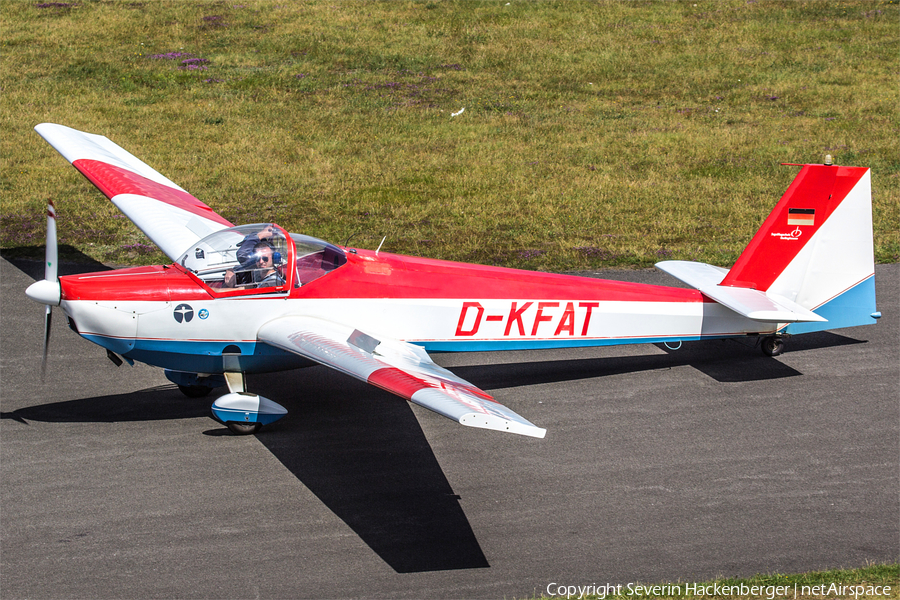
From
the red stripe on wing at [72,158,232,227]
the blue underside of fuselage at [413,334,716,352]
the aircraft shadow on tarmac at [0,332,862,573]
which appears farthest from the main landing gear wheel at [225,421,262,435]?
the red stripe on wing at [72,158,232,227]

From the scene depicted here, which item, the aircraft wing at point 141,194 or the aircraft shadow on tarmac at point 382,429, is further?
the aircraft wing at point 141,194

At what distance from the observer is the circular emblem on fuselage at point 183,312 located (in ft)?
30.0

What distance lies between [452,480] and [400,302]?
2.27 m

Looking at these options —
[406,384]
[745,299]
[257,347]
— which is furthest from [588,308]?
[257,347]

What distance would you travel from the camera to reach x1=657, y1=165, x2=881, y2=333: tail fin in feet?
35.7

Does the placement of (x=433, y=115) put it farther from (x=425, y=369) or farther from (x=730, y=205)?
(x=425, y=369)

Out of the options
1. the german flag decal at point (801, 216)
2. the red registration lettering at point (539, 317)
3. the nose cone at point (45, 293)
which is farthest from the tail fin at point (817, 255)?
the nose cone at point (45, 293)

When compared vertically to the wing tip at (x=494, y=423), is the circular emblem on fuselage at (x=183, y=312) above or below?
above

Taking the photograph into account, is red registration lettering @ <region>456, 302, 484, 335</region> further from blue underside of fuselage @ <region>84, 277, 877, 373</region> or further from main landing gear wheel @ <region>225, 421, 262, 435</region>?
Result: main landing gear wheel @ <region>225, 421, 262, 435</region>

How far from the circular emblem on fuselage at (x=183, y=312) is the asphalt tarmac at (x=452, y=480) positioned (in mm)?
1476

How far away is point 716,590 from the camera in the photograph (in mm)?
7406

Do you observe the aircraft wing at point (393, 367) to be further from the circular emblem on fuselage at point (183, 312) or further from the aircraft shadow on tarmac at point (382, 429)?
the aircraft shadow on tarmac at point (382, 429)

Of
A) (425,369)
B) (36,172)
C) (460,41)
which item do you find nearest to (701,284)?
(425,369)

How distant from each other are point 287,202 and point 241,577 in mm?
11052
